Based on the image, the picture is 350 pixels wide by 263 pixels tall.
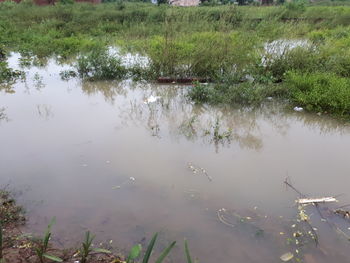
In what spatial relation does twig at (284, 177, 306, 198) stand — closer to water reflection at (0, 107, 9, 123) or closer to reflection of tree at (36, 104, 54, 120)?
reflection of tree at (36, 104, 54, 120)

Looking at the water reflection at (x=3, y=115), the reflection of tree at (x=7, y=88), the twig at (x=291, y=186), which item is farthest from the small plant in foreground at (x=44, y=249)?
the reflection of tree at (x=7, y=88)

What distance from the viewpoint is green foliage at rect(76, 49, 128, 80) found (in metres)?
6.82

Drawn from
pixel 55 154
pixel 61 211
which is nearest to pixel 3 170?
pixel 55 154

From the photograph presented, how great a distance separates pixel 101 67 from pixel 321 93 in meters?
4.24

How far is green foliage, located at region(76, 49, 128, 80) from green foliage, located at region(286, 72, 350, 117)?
135 inches

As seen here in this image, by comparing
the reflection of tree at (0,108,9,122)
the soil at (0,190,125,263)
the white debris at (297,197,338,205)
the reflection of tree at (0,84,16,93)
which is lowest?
the soil at (0,190,125,263)

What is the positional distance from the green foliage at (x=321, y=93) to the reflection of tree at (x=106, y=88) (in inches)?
120

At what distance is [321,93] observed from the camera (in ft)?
16.7

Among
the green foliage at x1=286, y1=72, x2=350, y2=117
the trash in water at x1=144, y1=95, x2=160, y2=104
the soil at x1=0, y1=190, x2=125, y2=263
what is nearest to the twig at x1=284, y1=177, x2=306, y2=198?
the soil at x1=0, y1=190, x2=125, y2=263

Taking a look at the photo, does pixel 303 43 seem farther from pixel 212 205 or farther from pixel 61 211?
pixel 61 211

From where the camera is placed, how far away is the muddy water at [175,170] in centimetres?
261

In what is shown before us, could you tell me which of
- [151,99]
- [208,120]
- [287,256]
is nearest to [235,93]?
[208,120]

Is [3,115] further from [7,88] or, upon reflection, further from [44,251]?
[44,251]

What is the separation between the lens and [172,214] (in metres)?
2.86
